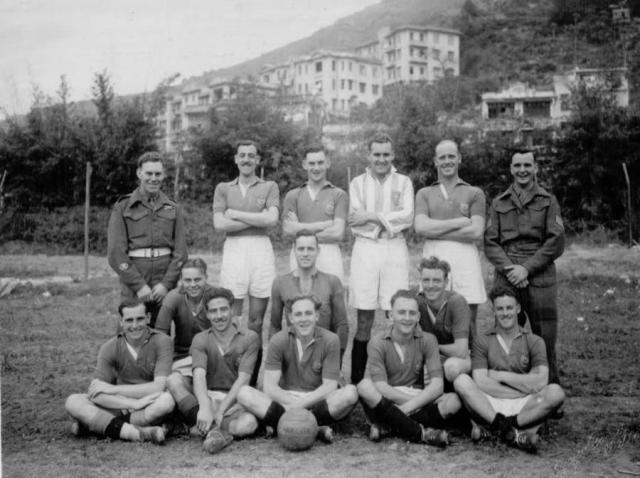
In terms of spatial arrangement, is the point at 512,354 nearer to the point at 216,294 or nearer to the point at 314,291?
the point at 314,291

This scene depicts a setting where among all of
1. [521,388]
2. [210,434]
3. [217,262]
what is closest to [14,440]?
[210,434]

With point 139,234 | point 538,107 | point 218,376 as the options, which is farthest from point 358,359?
point 538,107

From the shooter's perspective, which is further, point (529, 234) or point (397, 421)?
point (529, 234)

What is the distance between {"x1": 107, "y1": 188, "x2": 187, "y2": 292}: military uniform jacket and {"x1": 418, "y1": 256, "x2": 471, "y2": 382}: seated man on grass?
6.93ft

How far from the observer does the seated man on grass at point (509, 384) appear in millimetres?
4402

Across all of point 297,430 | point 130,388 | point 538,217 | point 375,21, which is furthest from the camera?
point 375,21

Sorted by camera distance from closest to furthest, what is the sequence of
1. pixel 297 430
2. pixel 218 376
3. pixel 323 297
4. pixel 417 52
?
pixel 297 430
pixel 218 376
pixel 323 297
pixel 417 52

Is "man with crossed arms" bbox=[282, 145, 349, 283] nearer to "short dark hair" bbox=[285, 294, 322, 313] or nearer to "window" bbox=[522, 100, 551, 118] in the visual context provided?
"short dark hair" bbox=[285, 294, 322, 313]

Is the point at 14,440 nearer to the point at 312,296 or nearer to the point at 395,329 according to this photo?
the point at 312,296

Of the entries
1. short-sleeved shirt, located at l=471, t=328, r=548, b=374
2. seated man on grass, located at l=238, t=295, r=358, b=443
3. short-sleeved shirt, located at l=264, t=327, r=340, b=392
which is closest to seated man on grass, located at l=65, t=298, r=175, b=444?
seated man on grass, located at l=238, t=295, r=358, b=443

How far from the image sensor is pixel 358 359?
5.50 metres

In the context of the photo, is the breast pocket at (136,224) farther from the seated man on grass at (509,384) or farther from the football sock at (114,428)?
the seated man on grass at (509,384)

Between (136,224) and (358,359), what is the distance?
2241 mm

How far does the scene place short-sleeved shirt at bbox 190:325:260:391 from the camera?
4926 mm
